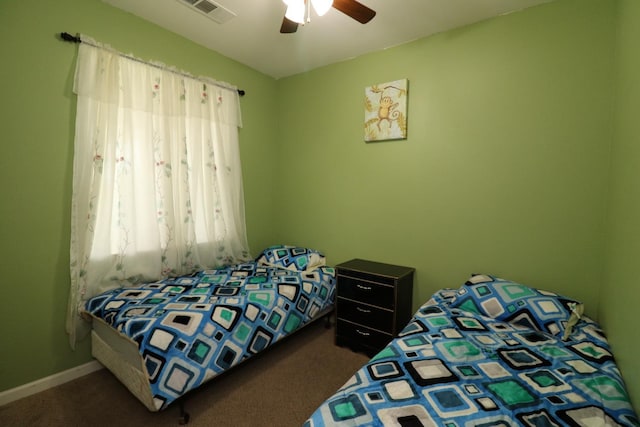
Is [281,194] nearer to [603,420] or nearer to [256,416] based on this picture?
[256,416]

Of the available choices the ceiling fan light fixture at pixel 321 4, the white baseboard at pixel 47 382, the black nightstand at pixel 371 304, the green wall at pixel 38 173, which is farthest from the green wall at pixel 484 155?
the white baseboard at pixel 47 382

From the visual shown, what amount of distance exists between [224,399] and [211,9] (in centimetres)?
272

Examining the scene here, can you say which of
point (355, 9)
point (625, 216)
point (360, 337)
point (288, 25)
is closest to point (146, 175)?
point (288, 25)

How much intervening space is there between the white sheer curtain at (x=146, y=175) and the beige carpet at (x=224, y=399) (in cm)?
39

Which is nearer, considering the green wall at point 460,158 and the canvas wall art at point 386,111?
the green wall at point 460,158

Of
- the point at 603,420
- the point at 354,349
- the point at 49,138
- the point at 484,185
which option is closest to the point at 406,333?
the point at 603,420

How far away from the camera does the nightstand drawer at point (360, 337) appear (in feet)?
7.86

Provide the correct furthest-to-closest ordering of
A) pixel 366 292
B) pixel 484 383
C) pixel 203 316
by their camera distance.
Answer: pixel 366 292 < pixel 203 316 < pixel 484 383

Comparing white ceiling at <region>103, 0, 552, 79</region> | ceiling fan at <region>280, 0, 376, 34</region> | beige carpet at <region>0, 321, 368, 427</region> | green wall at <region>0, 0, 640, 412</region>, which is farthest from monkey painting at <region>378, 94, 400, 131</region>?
beige carpet at <region>0, 321, 368, 427</region>

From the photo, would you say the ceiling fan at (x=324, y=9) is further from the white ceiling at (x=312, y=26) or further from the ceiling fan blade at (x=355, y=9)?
the white ceiling at (x=312, y=26)

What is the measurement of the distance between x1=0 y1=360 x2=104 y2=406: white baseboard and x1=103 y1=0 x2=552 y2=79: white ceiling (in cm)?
266

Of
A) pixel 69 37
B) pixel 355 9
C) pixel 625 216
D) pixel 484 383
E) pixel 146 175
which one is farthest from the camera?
pixel 146 175

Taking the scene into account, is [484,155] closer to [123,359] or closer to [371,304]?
[371,304]

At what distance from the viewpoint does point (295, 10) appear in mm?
1650
